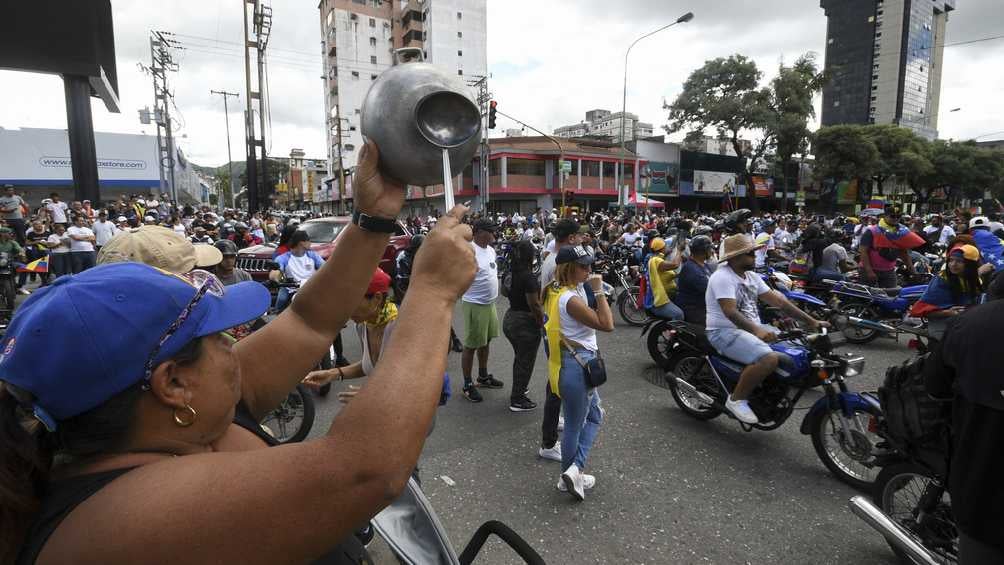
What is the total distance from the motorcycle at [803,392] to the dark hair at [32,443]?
A: 3.93m

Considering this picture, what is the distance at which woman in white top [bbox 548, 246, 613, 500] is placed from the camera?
364cm

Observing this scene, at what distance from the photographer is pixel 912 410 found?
8.66 feet

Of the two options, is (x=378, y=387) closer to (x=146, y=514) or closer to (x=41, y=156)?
(x=146, y=514)

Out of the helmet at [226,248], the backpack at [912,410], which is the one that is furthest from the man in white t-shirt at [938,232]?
the helmet at [226,248]

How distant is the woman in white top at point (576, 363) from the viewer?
3641 millimetres

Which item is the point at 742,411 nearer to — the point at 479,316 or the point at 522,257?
the point at 522,257

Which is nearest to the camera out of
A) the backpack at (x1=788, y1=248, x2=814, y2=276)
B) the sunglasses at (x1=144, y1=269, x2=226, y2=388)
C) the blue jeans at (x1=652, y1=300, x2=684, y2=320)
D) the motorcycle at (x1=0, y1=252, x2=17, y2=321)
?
the sunglasses at (x1=144, y1=269, x2=226, y2=388)

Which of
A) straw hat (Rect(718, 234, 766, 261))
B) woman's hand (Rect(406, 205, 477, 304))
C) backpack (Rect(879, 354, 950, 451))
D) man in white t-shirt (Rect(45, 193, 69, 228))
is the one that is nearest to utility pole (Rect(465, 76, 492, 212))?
straw hat (Rect(718, 234, 766, 261))

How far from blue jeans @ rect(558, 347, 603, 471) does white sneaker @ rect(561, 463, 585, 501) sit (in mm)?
50

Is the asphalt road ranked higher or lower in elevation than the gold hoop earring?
lower

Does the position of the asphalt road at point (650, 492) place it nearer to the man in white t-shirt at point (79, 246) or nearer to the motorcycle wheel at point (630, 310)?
the motorcycle wheel at point (630, 310)

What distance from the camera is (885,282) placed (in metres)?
8.75

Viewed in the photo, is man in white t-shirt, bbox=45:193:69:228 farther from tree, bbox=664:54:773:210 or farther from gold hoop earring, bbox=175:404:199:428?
tree, bbox=664:54:773:210

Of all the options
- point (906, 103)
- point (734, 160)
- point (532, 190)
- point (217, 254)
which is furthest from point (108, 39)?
point (906, 103)
